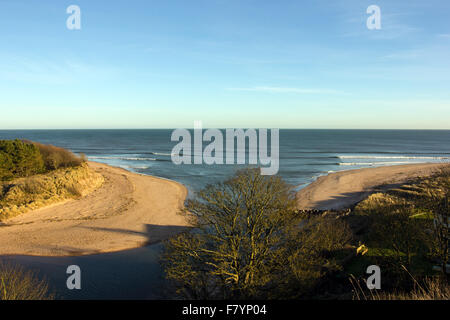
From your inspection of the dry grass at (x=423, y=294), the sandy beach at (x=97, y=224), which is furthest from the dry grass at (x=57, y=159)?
the dry grass at (x=423, y=294)

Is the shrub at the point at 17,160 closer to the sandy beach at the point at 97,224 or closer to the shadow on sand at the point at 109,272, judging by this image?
the sandy beach at the point at 97,224

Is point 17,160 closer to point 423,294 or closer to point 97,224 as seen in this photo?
point 97,224

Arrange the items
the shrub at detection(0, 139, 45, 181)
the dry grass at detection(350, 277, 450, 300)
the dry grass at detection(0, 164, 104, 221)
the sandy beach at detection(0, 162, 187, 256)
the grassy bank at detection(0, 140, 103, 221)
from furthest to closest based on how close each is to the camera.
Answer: the shrub at detection(0, 139, 45, 181)
the grassy bank at detection(0, 140, 103, 221)
the dry grass at detection(0, 164, 104, 221)
the sandy beach at detection(0, 162, 187, 256)
the dry grass at detection(350, 277, 450, 300)

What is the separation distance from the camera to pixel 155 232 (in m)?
27.8

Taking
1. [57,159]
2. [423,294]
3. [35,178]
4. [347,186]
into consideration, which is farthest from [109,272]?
[347,186]

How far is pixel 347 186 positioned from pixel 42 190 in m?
46.1

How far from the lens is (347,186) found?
149ft

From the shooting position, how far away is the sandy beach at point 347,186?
36441 millimetres

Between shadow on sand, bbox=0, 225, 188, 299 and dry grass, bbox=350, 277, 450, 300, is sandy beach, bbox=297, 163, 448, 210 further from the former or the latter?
dry grass, bbox=350, 277, 450, 300

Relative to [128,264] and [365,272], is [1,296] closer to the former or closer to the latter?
[128,264]

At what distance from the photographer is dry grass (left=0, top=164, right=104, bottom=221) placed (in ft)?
105

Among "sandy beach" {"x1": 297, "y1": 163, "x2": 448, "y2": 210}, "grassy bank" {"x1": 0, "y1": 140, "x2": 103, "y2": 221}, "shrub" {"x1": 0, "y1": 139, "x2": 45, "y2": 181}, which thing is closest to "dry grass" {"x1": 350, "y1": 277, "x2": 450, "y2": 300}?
"sandy beach" {"x1": 297, "y1": 163, "x2": 448, "y2": 210}

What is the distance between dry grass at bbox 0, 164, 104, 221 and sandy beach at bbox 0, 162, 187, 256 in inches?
46.6

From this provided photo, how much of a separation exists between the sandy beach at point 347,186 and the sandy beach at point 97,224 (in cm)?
1811
